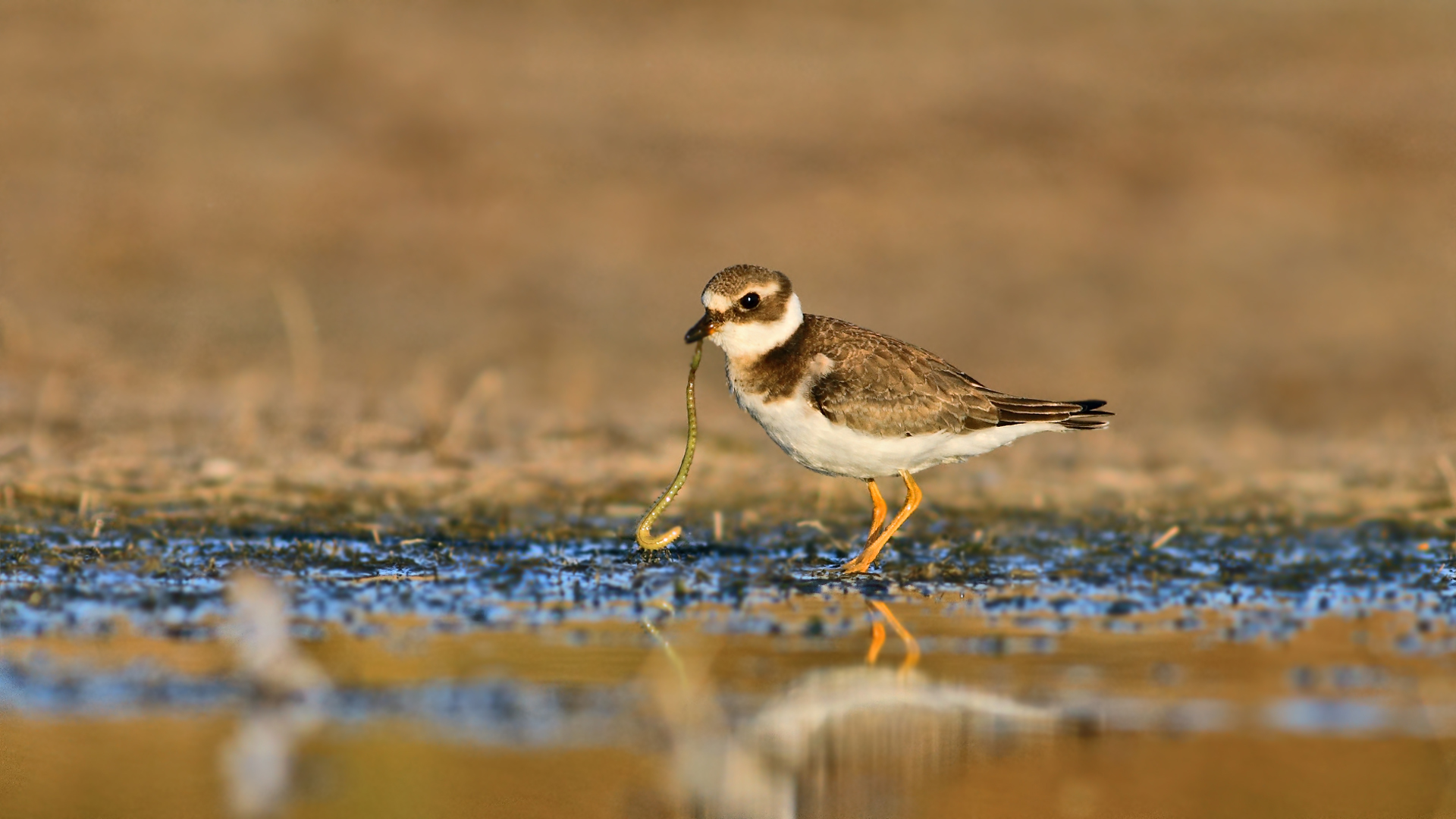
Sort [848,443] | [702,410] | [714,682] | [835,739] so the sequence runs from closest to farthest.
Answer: [835,739] < [714,682] < [848,443] < [702,410]

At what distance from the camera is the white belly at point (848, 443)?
27.9 ft

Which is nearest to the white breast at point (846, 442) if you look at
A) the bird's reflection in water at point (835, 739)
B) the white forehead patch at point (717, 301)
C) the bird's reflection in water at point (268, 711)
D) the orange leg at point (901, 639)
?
the white forehead patch at point (717, 301)

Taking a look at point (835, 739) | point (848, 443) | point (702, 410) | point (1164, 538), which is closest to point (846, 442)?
point (848, 443)

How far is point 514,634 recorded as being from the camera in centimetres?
663

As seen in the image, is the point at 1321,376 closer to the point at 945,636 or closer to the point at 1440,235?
the point at 1440,235

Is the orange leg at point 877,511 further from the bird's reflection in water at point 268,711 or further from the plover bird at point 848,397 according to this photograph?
the bird's reflection in water at point 268,711

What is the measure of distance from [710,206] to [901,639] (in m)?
14.1

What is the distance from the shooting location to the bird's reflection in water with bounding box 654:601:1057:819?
4891 millimetres

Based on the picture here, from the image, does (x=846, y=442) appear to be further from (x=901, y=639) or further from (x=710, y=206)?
(x=710, y=206)

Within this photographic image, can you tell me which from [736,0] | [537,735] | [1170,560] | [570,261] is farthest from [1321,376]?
[537,735]

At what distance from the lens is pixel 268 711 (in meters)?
5.45

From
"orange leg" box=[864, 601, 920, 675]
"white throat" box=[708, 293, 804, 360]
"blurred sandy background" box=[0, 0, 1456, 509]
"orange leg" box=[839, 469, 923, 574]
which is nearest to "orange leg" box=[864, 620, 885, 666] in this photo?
"orange leg" box=[864, 601, 920, 675]

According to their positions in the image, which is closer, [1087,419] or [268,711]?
[268,711]

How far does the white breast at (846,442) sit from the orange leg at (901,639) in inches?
53.7
